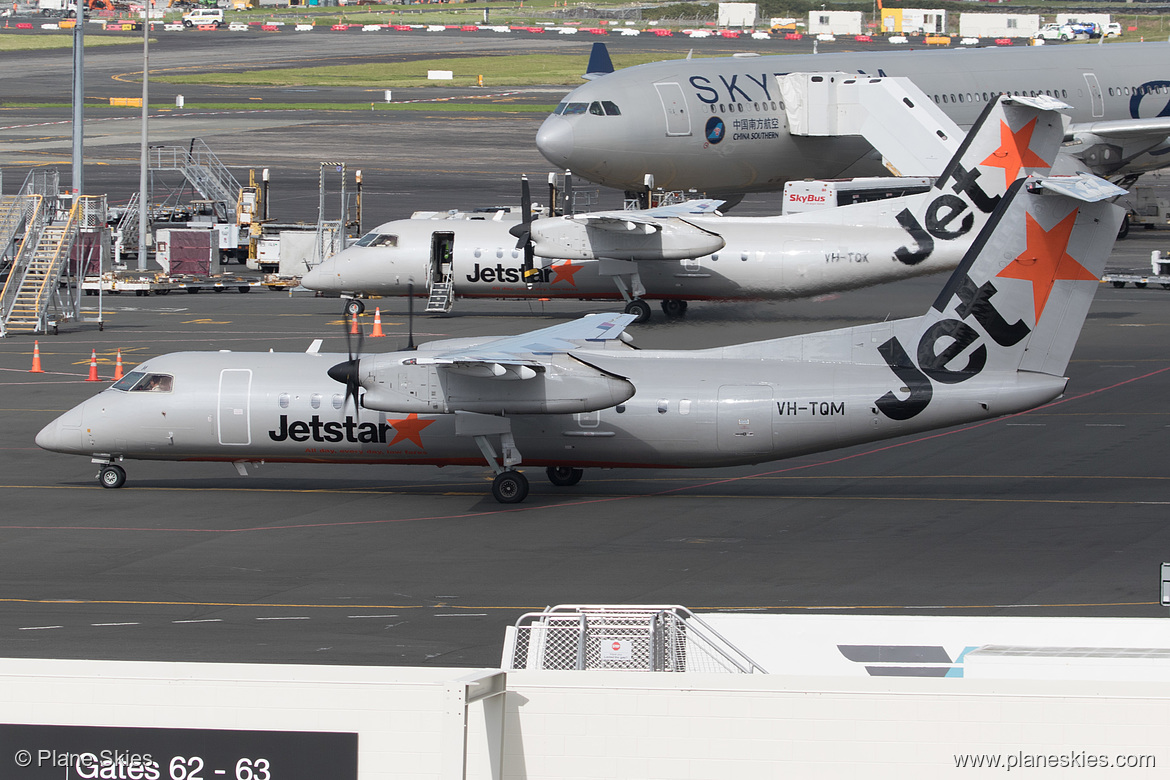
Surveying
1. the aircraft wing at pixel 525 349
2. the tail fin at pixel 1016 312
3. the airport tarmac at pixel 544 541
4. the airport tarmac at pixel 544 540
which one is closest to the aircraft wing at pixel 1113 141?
the airport tarmac at pixel 544 540

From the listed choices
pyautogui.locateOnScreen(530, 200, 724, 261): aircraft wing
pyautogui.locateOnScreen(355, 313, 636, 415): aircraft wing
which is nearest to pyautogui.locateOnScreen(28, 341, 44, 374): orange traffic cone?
pyautogui.locateOnScreen(530, 200, 724, 261): aircraft wing

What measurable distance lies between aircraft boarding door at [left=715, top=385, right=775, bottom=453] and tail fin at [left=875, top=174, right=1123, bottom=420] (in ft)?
7.53

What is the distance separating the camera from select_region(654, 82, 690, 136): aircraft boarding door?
59250 mm

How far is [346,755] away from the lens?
10688 millimetres

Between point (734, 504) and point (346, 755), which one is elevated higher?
point (346, 755)

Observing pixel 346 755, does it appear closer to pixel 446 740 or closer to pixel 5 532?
pixel 446 740

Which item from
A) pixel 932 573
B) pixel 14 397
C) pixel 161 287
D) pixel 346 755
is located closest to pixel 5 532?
pixel 14 397

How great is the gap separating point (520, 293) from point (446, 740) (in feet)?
137

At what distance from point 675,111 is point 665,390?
31.2 meters

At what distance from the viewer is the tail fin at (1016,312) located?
28766 mm

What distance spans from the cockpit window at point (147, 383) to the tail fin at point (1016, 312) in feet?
50.3

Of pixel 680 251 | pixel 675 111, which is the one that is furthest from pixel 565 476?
pixel 675 111

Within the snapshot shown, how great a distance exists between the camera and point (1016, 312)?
29266mm

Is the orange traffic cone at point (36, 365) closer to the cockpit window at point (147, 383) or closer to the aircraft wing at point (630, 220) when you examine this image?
the cockpit window at point (147, 383)
